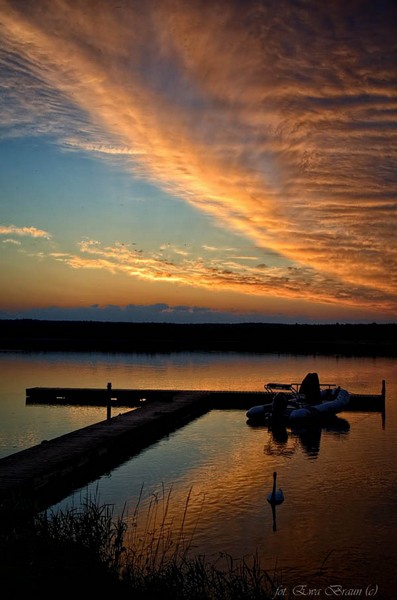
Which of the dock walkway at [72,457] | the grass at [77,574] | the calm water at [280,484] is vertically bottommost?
the calm water at [280,484]

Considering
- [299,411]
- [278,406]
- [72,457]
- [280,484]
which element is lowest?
[280,484]

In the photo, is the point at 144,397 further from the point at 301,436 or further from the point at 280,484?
the point at 280,484

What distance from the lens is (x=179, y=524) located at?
49.7 feet

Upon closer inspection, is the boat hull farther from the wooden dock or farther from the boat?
the wooden dock

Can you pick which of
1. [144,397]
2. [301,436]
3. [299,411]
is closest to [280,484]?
[301,436]

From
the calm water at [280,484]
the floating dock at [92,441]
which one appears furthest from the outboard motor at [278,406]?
the floating dock at [92,441]

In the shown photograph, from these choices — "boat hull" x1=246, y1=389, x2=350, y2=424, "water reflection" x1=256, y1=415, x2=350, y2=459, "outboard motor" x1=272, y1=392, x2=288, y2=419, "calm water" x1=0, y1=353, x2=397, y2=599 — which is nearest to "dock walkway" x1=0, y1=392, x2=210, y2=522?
"calm water" x1=0, y1=353, x2=397, y2=599

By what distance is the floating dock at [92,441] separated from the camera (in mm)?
16031

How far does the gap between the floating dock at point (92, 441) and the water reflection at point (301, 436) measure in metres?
4.44

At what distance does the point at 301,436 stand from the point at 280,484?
31.0 feet

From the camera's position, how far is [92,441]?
22.1 meters

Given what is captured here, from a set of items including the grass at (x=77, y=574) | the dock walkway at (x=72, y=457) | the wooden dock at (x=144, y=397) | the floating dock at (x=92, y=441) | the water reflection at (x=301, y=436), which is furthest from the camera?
the wooden dock at (x=144, y=397)

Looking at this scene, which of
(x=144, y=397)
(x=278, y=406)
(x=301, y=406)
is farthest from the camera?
(x=144, y=397)

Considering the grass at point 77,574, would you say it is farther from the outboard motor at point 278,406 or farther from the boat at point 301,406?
the boat at point 301,406
